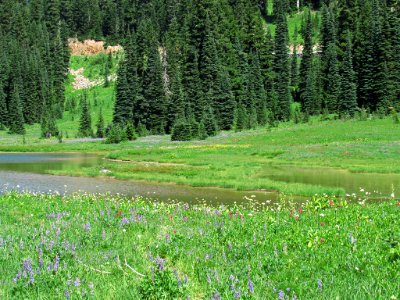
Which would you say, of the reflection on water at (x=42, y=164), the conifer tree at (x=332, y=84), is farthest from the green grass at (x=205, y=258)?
the conifer tree at (x=332, y=84)

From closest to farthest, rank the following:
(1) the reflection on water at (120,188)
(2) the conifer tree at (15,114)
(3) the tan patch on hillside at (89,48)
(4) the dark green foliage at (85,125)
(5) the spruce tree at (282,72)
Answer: (1) the reflection on water at (120,188), (4) the dark green foliage at (85,125), (5) the spruce tree at (282,72), (2) the conifer tree at (15,114), (3) the tan patch on hillside at (89,48)

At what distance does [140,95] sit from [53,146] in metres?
29.5

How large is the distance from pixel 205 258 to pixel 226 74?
8869 cm

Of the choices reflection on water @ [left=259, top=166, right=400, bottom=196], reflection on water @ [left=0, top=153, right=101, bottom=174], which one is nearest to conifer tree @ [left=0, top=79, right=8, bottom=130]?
reflection on water @ [left=0, top=153, right=101, bottom=174]

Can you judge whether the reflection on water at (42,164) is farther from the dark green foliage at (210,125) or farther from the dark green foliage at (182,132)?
the dark green foliage at (210,125)

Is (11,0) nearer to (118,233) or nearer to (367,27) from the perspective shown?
(367,27)

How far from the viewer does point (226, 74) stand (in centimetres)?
9294

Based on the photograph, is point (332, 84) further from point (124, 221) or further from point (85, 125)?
point (124, 221)

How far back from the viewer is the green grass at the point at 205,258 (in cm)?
503

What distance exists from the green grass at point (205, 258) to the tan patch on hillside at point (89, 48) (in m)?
143

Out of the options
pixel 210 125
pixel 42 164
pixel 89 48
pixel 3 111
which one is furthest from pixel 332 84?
pixel 89 48

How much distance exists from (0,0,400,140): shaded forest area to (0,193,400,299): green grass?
62464mm

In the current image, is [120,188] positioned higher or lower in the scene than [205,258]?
lower

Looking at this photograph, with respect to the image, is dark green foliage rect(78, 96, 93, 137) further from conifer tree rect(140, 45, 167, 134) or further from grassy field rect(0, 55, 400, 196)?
grassy field rect(0, 55, 400, 196)
